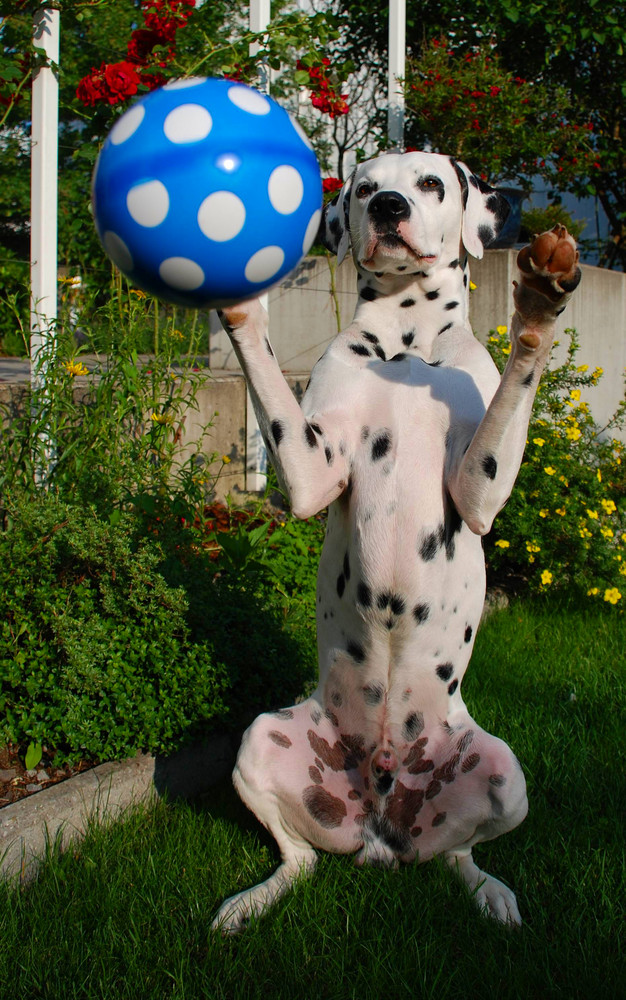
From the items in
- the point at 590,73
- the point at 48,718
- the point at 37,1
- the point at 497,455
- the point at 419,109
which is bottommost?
the point at 48,718

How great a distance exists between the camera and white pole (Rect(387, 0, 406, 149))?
6836mm

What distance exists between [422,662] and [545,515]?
103 inches

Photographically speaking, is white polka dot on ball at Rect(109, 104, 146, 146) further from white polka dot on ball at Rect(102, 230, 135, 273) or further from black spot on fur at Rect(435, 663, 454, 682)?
black spot on fur at Rect(435, 663, 454, 682)

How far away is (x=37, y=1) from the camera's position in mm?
4324

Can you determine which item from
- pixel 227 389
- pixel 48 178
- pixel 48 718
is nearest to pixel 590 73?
pixel 227 389

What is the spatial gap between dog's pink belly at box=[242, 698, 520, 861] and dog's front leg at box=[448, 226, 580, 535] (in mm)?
638

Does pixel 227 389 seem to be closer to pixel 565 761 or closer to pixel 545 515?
pixel 545 515


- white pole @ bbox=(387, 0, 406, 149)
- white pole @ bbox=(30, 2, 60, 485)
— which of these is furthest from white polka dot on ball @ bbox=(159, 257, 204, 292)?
white pole @ bbox=(387, 0, 406, 149)

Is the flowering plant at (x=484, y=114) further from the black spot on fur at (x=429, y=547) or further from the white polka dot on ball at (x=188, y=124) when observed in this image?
the white polka dot on ball at (x=188, y=124)

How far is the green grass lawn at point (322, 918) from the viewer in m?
2.16

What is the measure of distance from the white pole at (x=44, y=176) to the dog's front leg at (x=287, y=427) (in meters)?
2.32

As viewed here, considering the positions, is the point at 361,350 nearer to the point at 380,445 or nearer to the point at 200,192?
the point at 380,445

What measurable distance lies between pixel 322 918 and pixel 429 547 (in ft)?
3.43

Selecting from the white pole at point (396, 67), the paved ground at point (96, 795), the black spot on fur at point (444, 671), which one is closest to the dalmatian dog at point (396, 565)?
the black spot on fur at point (444, 671)
